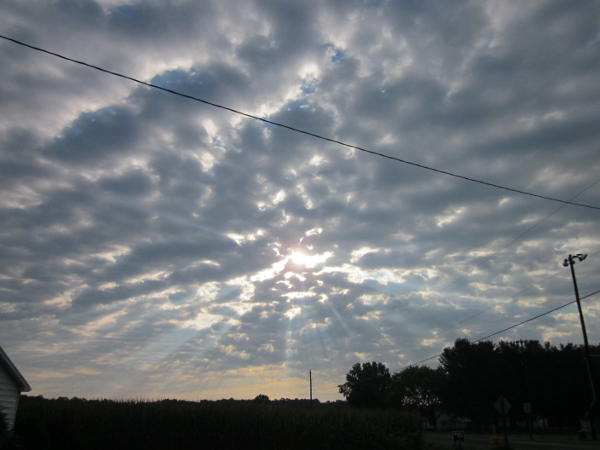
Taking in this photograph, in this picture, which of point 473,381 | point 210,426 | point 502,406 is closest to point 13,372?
point 210,426

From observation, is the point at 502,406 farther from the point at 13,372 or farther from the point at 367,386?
the point at 367,386

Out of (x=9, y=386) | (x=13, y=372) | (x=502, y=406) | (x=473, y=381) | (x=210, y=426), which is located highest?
(x=473, y=381)

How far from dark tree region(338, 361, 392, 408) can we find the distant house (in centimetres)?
9732

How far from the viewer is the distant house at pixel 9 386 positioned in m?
16.9

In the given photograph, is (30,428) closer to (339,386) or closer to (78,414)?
(78,414)

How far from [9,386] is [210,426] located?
48.1 ft

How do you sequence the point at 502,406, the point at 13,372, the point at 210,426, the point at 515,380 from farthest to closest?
the point at 515,380, the point at 210,426, the point at 502,406, the point at 13,372

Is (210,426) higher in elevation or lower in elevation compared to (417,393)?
lower

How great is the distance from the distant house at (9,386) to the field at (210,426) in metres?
8.75

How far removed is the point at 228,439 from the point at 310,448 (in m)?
5.39

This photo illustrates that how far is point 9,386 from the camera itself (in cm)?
1742

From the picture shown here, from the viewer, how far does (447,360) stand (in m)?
79.5

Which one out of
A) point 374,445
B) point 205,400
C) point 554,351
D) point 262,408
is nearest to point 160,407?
point 205,400

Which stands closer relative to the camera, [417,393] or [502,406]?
[502,406]
